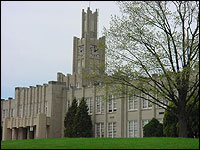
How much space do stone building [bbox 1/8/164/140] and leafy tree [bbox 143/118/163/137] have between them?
2214mm

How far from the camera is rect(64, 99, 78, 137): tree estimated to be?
48.3 m

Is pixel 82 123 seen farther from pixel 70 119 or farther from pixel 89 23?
pixel 89 23

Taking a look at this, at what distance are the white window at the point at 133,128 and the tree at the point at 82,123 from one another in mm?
5948

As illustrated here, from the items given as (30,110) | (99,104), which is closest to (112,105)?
(99,104)

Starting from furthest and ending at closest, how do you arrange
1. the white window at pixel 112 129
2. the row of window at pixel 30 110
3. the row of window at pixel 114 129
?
the row of window at pixel 30 110 < the white window at pixel 112 129 < the row of window at pixel 114 129

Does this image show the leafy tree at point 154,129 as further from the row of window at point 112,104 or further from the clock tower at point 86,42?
the clock tower at point 86,42

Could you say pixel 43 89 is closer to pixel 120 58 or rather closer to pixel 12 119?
pixel 12 119

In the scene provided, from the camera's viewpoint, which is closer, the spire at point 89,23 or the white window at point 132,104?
the white window at point 132,104

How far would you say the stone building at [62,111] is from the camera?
43.4 meters

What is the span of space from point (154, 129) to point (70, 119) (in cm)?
1456

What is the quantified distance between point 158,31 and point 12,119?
35830mm

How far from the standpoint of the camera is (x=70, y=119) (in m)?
49.0

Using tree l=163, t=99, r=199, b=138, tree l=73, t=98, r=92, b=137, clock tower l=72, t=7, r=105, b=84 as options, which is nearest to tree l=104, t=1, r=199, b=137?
tree l=163, t=99, r=199, b=138

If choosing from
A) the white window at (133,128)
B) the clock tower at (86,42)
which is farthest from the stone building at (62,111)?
the clock tower at (86,42)
